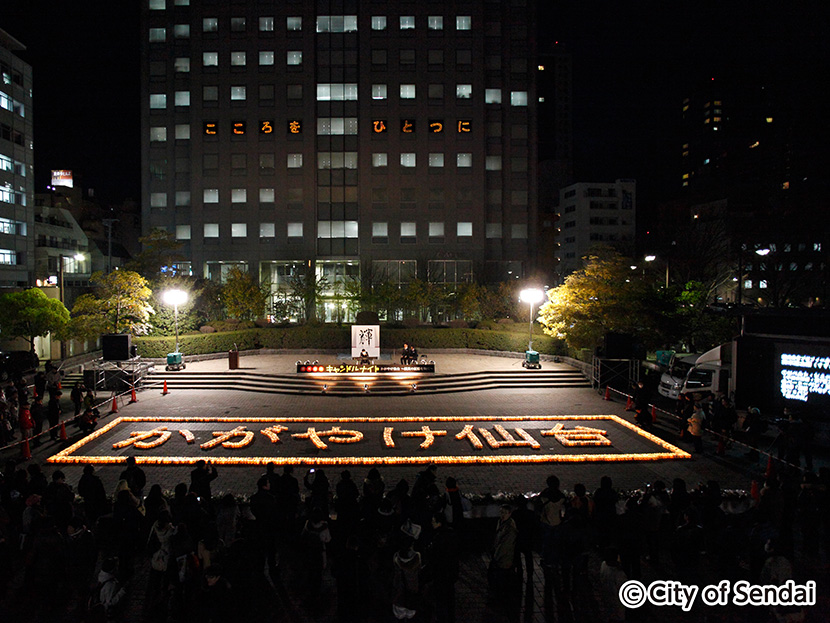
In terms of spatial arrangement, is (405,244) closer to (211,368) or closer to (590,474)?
(211,368)

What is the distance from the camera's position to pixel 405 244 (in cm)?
5488

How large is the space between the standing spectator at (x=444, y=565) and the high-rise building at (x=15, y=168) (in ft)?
194

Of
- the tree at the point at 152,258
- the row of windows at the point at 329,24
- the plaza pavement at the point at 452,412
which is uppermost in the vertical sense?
the row of windows at the point at 329,24

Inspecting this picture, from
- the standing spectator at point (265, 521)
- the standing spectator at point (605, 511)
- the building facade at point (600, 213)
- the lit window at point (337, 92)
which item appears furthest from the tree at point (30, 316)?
the building facade at point (600, 213)

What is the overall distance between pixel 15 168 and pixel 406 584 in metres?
64.0

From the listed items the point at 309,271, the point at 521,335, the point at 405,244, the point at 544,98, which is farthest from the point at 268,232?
the point at 544,98

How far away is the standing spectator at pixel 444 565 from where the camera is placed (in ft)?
23.3

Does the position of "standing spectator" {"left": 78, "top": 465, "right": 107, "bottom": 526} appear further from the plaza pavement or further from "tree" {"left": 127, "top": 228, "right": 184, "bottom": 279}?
"tree" {"left": 127, "top": 228, "right": 184, "bottom": 279}

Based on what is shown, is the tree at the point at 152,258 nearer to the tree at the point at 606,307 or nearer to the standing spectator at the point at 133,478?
the tree at the point at 606,307

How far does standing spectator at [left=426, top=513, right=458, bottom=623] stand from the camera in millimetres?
7102

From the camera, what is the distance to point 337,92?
55125 millimetres

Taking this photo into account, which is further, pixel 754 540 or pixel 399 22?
pixel 399 22

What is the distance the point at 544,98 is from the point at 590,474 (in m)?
159

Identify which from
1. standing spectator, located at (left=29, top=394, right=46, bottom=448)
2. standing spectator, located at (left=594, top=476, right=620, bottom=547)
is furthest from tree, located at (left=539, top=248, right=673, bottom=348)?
standing spectator, located at (left=29, top=394, right=46, bottom=448)
